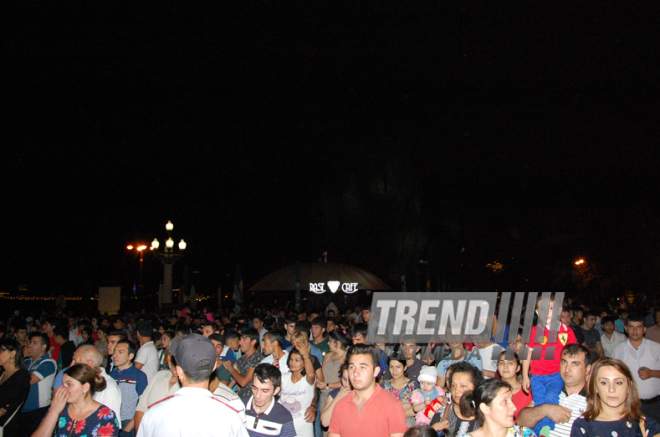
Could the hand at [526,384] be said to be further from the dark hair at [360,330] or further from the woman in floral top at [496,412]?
the dark hair at [360,330]

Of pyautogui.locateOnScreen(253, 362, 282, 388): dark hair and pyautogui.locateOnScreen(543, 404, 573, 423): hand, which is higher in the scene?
pyautogui.locateOnScreen(253, 362, 282, 388): dark hair

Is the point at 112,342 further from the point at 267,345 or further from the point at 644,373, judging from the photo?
the point at 644,373

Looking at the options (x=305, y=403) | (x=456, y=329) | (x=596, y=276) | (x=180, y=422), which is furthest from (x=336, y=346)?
(x=596, y=276)

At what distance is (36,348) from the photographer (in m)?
7.11

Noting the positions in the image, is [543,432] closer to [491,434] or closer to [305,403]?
[491,434]

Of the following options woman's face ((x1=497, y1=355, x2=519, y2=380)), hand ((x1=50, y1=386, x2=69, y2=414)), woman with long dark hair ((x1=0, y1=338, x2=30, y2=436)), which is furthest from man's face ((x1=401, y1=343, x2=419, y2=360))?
woman with long dark hair ((x1=0, y1=338, x2=30, y2=436))

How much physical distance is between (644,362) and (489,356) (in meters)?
2.29

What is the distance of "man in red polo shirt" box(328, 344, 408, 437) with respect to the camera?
415 cm

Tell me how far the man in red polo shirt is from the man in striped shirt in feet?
3.61

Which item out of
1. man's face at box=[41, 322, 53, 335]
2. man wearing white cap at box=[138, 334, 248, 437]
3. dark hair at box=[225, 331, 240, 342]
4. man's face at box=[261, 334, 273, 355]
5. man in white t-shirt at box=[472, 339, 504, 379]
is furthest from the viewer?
man's face at box=[41, 322, 53, 335]

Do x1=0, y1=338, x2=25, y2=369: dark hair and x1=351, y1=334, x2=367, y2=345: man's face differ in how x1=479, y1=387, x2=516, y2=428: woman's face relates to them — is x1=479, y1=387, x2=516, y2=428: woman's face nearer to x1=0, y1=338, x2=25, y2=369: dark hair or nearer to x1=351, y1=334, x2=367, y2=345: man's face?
x1=351, y1=334, x2=367, y2=345: man's face

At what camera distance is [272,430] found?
480 cm

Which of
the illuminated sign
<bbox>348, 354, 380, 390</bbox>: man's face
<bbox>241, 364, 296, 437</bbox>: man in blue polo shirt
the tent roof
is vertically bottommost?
<bbox>241, 364, 296, 437</bbox>: man in blue polo shirt

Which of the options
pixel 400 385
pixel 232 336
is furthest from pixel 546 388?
pixel 232 336
